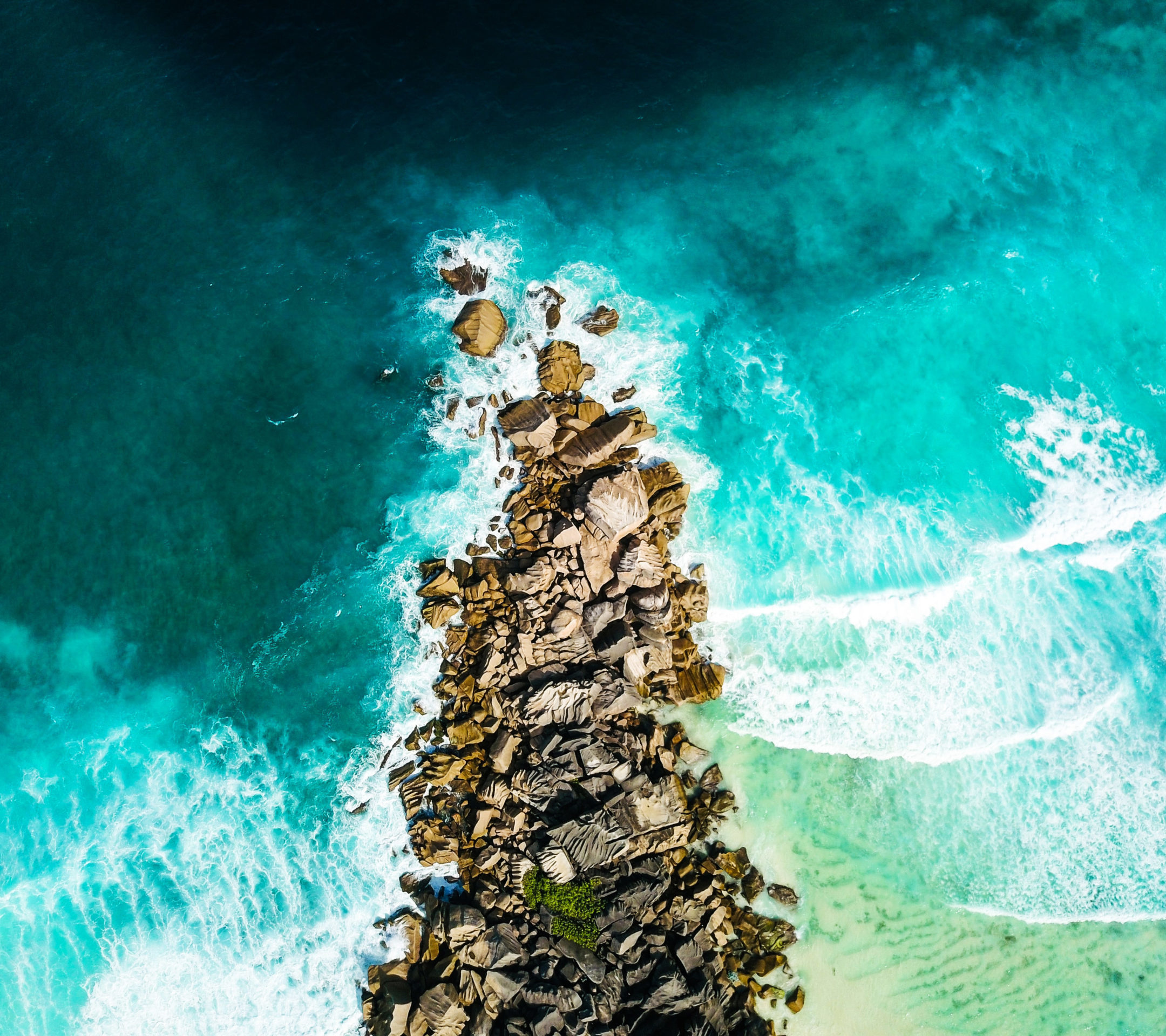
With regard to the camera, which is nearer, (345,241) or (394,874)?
(394,874)

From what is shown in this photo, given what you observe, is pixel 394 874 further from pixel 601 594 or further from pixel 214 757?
pixel 601 594

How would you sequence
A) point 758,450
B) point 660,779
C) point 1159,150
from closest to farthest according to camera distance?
point 660,779 → point 758,450 → point 1159,150

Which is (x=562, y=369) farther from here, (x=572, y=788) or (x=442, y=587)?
(x=572, y=788)

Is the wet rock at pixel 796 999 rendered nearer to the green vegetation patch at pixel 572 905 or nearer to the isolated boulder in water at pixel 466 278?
the green vegetation patch at pixel 572 905

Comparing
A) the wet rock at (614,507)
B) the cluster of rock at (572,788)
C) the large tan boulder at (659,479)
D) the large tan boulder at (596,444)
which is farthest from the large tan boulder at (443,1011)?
the large tan boulder at (596,444)

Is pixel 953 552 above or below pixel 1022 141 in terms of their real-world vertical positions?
below

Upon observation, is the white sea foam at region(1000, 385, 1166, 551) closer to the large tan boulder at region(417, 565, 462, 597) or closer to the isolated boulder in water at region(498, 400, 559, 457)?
the isolated boulder in water at region(498, 400, 559, 457)

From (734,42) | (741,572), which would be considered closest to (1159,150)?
(734,42)
